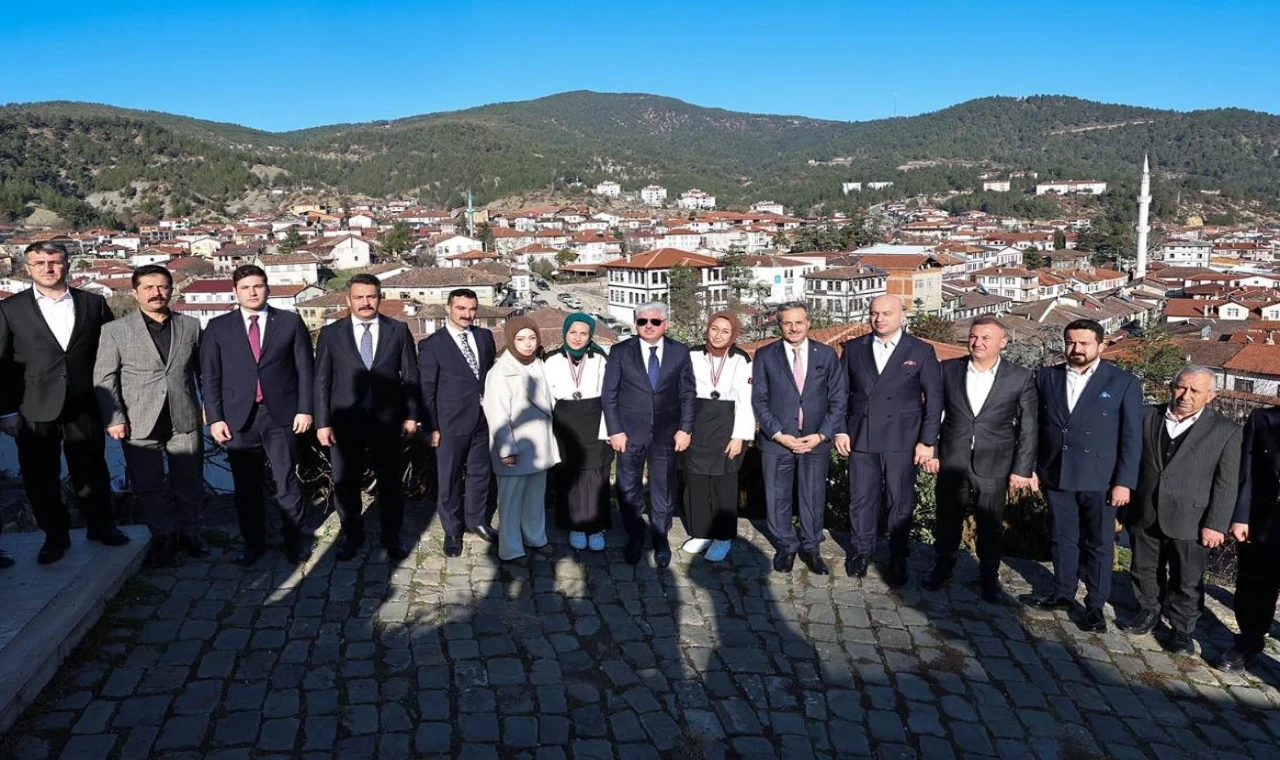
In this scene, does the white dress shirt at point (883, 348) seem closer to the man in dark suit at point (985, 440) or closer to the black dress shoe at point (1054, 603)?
the man in dark suit at point (985, 440)

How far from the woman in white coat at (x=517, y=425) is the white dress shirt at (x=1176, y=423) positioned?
296 centimetres

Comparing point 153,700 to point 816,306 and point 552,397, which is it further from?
point 816,306

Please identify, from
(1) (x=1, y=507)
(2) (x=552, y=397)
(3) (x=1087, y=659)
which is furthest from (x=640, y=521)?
(1) (x=1, y=507)

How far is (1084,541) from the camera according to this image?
4.04 metres

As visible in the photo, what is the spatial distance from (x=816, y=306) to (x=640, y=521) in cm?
4269

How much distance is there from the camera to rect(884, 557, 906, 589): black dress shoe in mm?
4352

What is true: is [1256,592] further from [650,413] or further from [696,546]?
[650,413]

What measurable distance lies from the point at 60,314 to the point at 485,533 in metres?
2.35

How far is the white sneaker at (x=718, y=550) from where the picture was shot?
462 cm

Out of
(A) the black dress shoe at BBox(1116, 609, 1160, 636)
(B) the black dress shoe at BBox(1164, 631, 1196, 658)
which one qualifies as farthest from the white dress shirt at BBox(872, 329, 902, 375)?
(B) the black dress shoe at BBox(1164, 631, 1196, 658)

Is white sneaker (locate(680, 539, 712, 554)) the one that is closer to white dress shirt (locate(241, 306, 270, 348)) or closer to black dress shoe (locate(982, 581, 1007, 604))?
black dress shoe (locate(982, 581, 1007, 604))

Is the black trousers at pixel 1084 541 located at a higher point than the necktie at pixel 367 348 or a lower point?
lower

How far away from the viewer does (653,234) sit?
240 feet

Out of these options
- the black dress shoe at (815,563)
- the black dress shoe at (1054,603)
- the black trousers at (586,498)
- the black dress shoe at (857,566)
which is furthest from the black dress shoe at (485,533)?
the black dress shoe at (1054,603)
